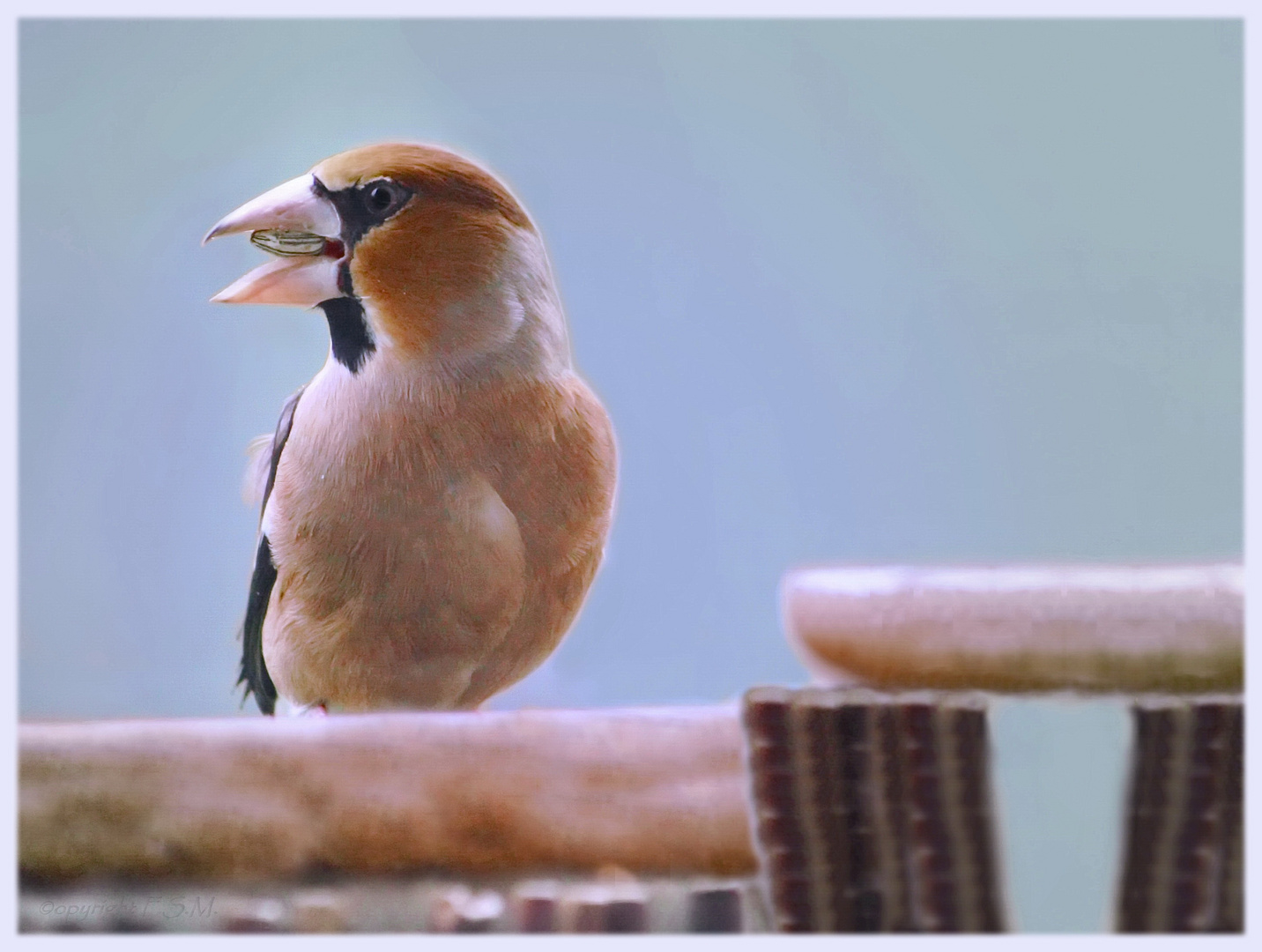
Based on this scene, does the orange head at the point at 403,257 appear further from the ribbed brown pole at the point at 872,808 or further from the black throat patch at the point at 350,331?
the ribbed brown pole at the point at 872,808

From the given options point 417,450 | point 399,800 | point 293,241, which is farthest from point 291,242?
point 399,800

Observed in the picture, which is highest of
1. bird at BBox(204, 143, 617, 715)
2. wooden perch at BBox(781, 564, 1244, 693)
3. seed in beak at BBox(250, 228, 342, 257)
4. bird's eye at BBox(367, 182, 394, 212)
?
bird's eye at BBox(367, 182, 394, 212)

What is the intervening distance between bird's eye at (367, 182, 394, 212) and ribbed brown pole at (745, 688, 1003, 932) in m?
0.52

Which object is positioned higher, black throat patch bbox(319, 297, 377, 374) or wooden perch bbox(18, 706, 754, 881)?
black throat patch bbox(319, 297, 377, 374)

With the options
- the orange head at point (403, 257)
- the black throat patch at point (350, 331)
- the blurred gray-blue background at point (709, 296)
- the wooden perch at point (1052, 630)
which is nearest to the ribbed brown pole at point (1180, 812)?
the wooden perch at point (1052, 630)

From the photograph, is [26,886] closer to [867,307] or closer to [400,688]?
[400,688]

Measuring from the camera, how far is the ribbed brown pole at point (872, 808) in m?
0.83

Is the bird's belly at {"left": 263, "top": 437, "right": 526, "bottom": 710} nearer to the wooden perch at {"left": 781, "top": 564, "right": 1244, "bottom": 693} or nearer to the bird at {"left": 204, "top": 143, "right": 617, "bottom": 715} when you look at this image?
the bird at {"left": 204, "top": 143, "right": 617, "bottom": 715}

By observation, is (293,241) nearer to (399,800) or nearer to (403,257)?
(403,257)

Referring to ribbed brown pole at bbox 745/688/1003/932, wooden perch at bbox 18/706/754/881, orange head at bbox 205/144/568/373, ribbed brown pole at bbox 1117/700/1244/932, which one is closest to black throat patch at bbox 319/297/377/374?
orange head at bbox 205/144/568/373

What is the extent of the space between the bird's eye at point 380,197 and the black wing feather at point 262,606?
182mm

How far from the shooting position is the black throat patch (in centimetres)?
98

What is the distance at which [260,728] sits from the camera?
859mm

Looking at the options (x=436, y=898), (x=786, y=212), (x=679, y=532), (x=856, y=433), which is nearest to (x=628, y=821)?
(x=436, y=898)
